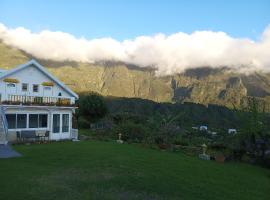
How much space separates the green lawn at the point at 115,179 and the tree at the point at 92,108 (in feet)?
101

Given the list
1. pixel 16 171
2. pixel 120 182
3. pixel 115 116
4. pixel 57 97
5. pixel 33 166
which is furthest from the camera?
pixel 115 116

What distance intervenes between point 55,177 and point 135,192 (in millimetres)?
3144

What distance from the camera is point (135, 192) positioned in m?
11.0

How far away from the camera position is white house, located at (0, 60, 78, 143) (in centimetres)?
2573

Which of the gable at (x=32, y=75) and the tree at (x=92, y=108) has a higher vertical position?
the gable at (x=32, y=75)

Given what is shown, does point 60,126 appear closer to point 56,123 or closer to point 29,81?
point 56,123

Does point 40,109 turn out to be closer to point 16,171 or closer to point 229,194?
point 16,171

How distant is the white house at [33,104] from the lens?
1013 inches

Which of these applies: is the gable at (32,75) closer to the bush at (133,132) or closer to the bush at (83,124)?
the bush at (133,132)

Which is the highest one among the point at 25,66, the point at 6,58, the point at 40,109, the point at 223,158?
the point at 6,58

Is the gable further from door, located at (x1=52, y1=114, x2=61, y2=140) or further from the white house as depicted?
door, located at (x1=52, y1=114, x2=61, y2=140)

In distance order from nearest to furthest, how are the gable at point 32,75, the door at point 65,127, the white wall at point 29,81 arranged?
the white wall at point 29,81 → the gable at point 32,75 → the door at point 65,127

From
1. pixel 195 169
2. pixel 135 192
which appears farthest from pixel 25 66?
pixel 135 192

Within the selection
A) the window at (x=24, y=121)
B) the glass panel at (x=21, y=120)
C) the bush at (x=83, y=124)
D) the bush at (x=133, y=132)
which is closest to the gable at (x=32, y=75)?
the window at (x=24, y=121)
